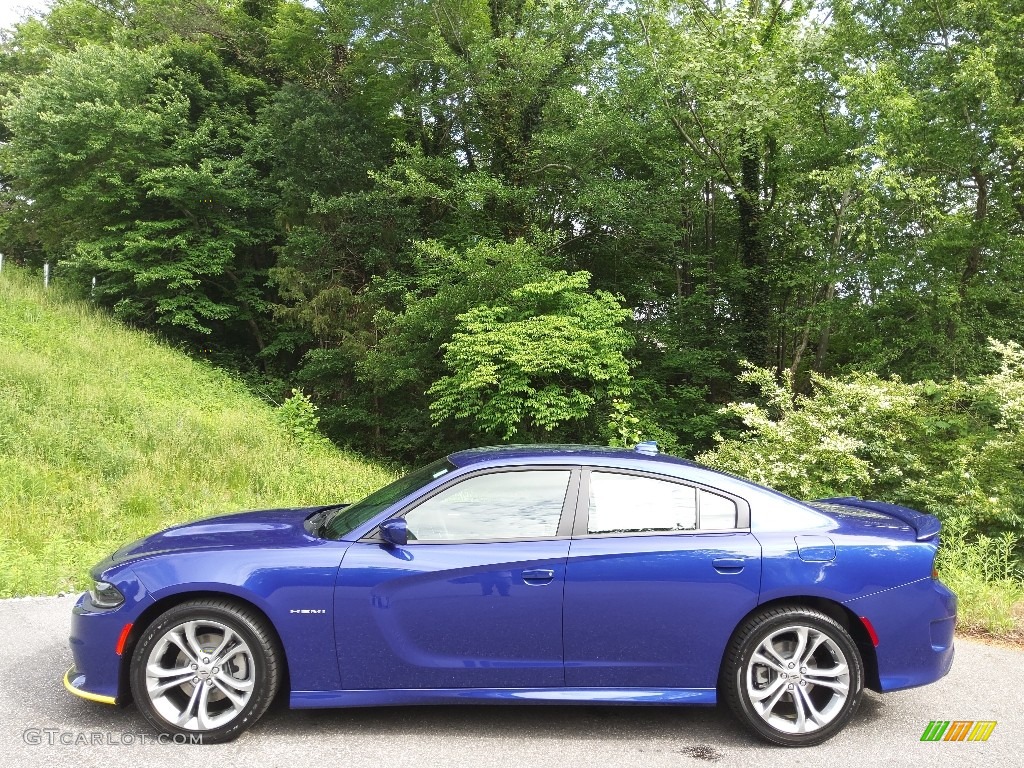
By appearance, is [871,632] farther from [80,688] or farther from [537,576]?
[80,688]

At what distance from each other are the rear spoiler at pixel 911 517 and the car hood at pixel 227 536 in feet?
10.5

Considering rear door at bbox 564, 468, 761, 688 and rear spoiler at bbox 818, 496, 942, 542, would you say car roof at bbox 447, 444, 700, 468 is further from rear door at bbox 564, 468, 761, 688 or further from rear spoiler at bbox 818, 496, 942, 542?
rear spoiler at bbox 818, 496, 942, 542

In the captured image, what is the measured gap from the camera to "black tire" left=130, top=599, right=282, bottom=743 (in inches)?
132

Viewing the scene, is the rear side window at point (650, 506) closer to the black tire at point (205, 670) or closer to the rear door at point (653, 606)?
the rear door at point (653, 606)

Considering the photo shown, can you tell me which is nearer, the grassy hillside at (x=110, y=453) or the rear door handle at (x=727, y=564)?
the rear door handle at (x=727, y=564)

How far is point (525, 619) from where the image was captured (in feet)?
11.2

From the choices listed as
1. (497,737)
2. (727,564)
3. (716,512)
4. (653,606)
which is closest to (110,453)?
(497,737)

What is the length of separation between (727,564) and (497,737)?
141cm

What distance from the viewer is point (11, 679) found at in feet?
13.2

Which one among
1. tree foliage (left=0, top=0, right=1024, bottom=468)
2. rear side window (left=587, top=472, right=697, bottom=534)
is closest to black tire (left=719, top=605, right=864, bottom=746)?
rear side window (left=587, top=472, right=697, bottom=534)

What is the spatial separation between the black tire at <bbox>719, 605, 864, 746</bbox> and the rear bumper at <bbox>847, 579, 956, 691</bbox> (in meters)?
0.15

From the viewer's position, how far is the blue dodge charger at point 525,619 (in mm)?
3406

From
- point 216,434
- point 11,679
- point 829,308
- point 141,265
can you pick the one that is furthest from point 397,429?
point 11,679

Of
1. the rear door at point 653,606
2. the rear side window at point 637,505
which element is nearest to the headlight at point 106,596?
the rear door at point 653,606
